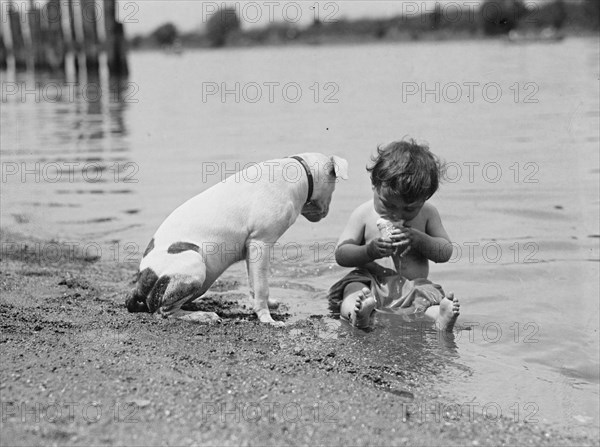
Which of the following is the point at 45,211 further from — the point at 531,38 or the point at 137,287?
the point at 531,38

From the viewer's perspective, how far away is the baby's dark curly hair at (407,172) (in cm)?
536

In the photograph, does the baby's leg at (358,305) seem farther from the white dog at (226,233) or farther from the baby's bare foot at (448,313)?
the white dog at (226,233)

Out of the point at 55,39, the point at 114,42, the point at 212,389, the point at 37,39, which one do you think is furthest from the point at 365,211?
the point at 37,39

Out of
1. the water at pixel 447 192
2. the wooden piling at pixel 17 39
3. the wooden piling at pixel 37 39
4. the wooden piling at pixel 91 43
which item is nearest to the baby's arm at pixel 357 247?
the water at pixel 447 192

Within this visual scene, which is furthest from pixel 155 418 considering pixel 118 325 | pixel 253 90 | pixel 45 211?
pixel 253 90

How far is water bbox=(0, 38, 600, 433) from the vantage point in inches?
205

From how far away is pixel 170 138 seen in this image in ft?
54.6

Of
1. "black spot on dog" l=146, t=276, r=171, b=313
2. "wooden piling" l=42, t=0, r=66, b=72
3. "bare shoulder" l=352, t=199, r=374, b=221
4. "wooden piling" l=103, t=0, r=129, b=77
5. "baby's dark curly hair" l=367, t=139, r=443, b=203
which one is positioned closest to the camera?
"black spot on dog" l=146, t=276, r=171, b=313

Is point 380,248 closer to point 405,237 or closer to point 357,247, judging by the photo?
point 405,237

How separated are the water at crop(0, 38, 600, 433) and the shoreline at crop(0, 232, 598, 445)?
43cm

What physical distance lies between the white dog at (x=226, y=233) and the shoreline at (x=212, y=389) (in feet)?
0.65

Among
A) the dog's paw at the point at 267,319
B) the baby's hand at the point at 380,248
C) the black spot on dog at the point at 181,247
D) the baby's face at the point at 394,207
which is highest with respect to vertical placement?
the baby's face at the point at 394,207

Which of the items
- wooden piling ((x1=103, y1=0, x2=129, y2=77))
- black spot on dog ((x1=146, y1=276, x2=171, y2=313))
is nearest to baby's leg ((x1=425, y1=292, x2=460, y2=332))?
black spot on dog ((x1=146, y1=276, x2=171, y2=313))

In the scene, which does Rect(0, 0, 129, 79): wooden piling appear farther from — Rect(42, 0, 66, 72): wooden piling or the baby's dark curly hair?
the baby's dark curly hair
